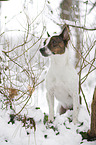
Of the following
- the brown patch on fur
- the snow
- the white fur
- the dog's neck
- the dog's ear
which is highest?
the dog's ear

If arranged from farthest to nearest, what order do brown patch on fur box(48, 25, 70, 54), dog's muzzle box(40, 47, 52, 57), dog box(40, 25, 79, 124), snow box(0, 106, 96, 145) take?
dog box(40, 25, 79, 124) → brown patch on fur box(48, 25, 70, 54) → dog's muzzle box(40, 47, 52, 57) → snow box(0, 106, 96, 145)

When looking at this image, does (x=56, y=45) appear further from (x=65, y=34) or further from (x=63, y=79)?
(x=63, y=79)

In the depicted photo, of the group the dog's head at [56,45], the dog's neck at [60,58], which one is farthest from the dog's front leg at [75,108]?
the dog's head at [56,45]

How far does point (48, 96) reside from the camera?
3.21m

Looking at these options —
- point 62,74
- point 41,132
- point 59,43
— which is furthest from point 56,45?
point 41,132

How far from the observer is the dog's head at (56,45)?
8.98 feet

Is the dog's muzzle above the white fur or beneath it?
above

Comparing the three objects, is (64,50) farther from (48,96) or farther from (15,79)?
(15,79)

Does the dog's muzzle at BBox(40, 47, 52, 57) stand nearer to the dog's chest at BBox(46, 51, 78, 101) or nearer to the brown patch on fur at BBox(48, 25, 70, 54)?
the brown patch on fur at BBox(48, 25, 70, 54)

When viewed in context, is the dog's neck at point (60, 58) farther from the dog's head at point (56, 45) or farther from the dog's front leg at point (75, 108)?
the dog's front leg at point (75, 108)

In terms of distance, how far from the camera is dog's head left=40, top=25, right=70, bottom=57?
2.74 m

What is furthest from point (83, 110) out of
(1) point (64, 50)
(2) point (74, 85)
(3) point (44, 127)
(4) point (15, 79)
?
(4) point (15, 79)

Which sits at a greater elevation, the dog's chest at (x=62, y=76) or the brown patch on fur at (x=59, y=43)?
the brown patch on fur at (x=59, y=43)

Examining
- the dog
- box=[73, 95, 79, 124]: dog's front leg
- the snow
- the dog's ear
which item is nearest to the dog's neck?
the dog
